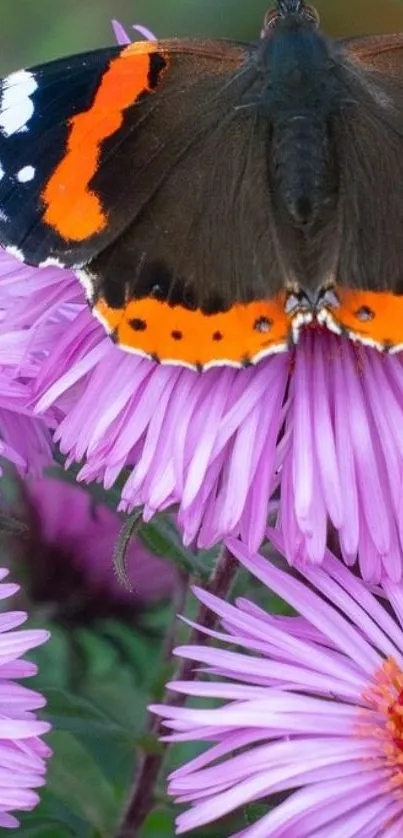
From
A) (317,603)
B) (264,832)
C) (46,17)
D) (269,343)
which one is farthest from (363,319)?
(46,17)

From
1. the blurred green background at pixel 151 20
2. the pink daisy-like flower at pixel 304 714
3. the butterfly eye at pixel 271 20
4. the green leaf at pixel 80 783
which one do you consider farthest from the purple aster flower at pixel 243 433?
the blurred green background at pixel 151 20

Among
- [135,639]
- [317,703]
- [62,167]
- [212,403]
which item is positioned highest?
[62,167]

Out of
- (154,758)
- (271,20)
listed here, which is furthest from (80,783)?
(271,20)

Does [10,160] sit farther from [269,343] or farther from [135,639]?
[135,639]

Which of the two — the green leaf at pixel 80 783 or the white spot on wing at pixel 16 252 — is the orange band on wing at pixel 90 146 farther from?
the green leaf at pixel 80 783

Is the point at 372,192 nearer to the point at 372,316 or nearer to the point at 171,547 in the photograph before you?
the point at 372,316

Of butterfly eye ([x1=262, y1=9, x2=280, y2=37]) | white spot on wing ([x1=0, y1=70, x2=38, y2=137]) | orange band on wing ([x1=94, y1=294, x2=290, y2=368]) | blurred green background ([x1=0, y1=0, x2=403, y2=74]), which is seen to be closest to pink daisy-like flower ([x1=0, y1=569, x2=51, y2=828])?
orange band on wing ([x1=94, y1=294, x2=290, y2=368])
